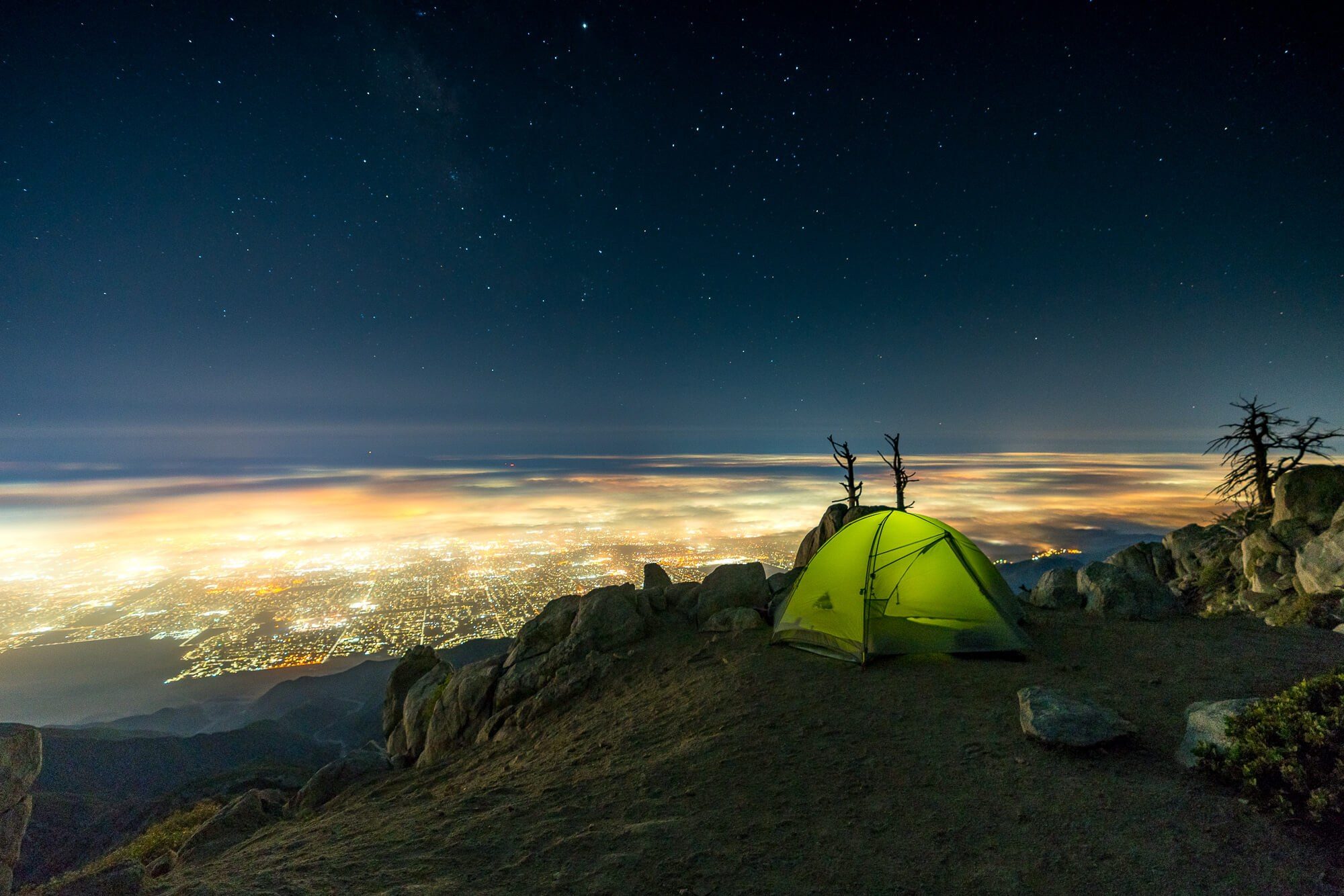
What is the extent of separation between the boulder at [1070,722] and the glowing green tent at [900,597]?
372 centimetres

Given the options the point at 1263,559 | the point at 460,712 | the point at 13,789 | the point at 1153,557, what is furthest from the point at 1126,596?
the point at 13,789

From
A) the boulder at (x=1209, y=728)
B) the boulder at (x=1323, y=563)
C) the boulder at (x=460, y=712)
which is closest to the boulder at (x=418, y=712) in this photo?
the boulder at (x=460, y=712)

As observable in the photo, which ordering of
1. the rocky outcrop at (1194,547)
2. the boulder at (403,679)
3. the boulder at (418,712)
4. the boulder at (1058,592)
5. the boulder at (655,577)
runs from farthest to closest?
the rocky outcrop at (1194,547)
the boulder at (655,577)
the boulder at (403,679)
the boulder at (1058,592)
the boulder at (418,712)

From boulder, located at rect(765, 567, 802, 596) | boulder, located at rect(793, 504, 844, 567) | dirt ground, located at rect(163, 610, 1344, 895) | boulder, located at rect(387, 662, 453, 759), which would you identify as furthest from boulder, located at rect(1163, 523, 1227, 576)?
boulder, located at rect(387, 662, 453, 759)

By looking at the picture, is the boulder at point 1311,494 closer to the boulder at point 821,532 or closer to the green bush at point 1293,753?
the boulder at point 821,532

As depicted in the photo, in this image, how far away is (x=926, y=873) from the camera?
5.10 meters

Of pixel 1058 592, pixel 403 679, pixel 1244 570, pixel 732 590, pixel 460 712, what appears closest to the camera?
pixel 460 712

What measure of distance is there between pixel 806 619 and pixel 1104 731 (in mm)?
6466

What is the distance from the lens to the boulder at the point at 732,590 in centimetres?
1672

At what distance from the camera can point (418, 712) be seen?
16.5 meters

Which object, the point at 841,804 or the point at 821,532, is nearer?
the point at 841,804

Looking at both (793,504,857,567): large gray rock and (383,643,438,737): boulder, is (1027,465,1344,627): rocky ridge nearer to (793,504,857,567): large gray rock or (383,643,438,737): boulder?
(793,504,857,567): large gray rock

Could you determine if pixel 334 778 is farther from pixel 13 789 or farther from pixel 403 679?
pixel 13 789

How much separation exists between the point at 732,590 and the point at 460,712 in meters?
9.54
